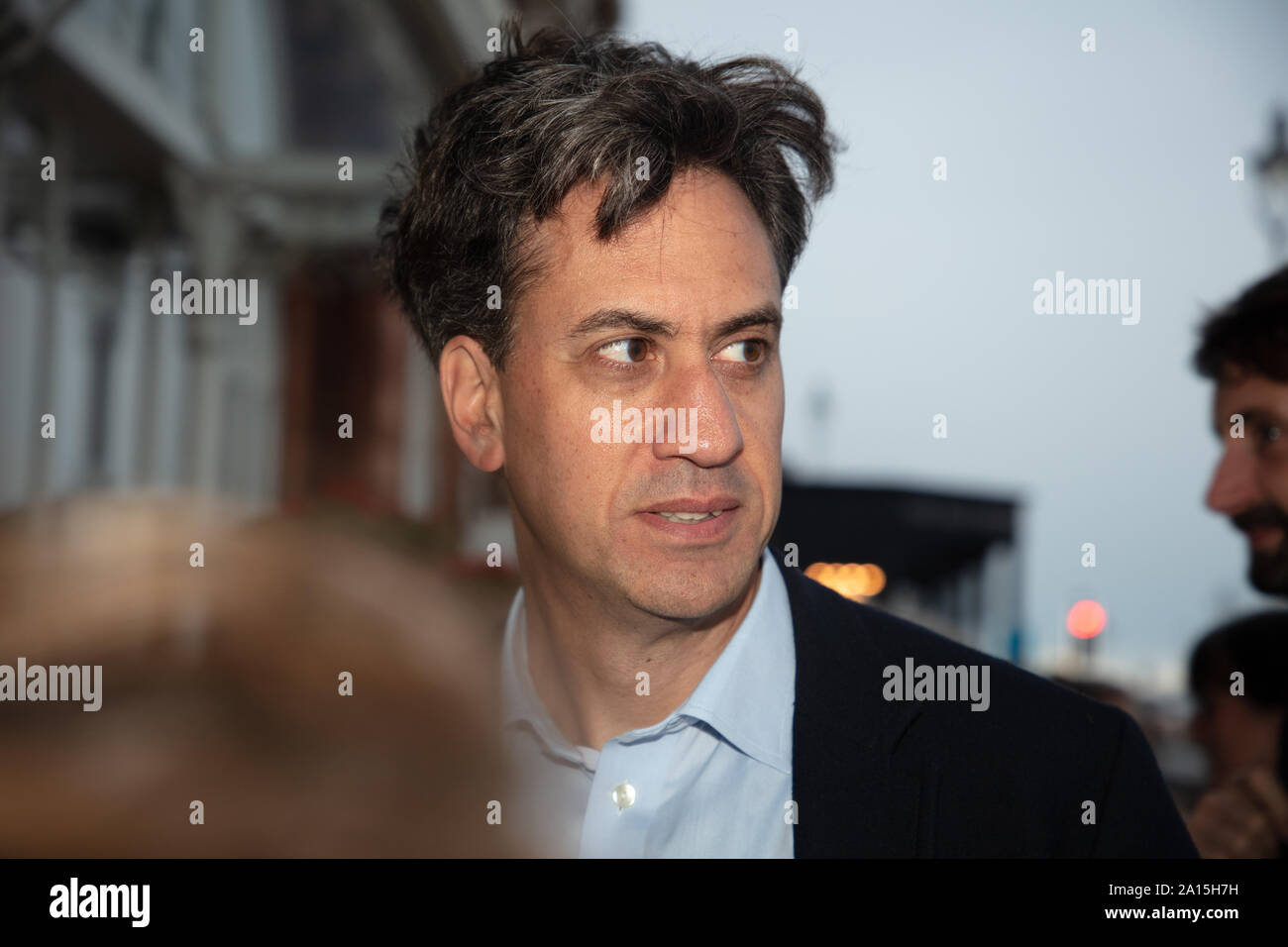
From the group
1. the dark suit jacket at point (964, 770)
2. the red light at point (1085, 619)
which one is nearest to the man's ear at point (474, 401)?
the dark suit jacket at point (964, 770)

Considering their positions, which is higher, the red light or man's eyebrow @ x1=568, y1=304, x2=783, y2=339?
man's eyebrow @ x1=568, y1=304, x2=783, y2=339

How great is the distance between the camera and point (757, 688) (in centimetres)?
202

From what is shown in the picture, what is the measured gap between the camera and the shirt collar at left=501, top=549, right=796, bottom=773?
6.54ft

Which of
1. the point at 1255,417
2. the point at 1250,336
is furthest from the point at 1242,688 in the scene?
the point at 1250,336

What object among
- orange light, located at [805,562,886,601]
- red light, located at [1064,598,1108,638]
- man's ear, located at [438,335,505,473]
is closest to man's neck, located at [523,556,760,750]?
man's ear, located at [438,335,505,473]

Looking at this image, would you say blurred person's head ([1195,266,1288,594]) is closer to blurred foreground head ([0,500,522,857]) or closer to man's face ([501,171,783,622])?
man's face ([501,171,783,622])

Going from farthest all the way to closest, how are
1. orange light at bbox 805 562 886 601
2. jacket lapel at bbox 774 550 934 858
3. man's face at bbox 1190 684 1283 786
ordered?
orange light at bbox 805 562 886 601, man's face at bbox 1190 684 1283 786, jacket lapel at bbox 774 550 934 858

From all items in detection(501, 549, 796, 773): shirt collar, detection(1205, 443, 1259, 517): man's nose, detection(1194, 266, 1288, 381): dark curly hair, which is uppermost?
detection(1194, 266, 1288, 381): dark curly hair

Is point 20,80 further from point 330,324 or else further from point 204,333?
point 330,324

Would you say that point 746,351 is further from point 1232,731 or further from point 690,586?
point 1232,731

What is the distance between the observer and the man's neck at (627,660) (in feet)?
6.71
